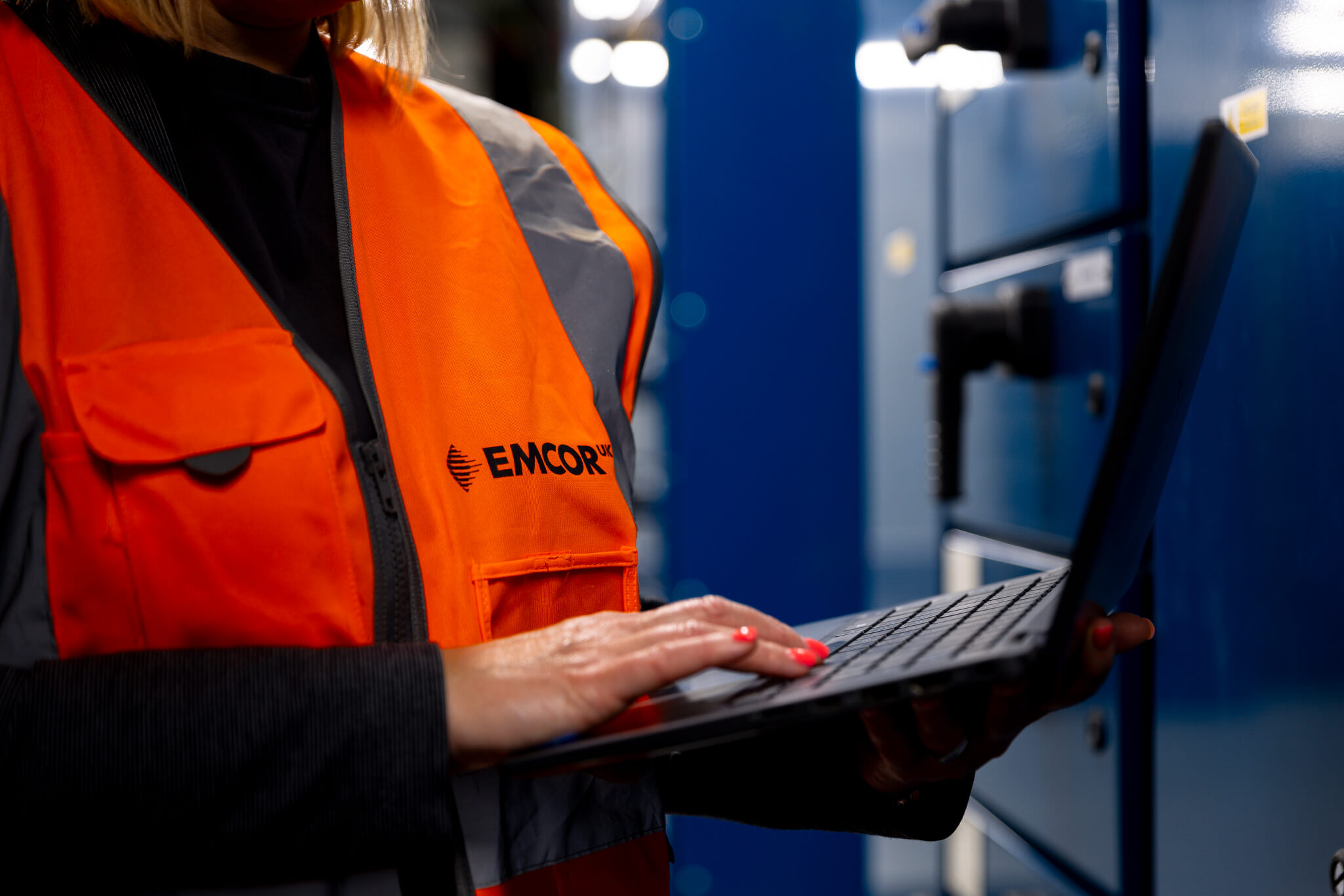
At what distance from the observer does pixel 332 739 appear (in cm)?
57

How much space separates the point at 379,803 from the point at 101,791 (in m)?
0.14

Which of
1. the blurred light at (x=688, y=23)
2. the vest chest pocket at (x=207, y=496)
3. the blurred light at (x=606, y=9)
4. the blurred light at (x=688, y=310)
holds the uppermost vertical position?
the blurred light at (x=606, y=9)

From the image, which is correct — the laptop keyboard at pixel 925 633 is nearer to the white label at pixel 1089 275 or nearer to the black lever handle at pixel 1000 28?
the white label at pixel 1089 275

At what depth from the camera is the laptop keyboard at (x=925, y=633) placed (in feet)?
1.85

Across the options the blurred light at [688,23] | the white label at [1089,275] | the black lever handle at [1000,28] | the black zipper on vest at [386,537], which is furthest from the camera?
the blurred light at [688,23]

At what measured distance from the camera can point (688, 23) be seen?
1.70 meters

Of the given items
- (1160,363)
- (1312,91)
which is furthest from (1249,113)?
(1160,363)

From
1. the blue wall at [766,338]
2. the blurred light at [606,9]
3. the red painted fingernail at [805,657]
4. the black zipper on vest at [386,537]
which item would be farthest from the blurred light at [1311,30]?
the blurred light at [606,9]

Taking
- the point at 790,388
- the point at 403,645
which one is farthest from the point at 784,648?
the point at 790,388

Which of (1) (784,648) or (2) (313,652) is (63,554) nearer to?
(2) (313,652)

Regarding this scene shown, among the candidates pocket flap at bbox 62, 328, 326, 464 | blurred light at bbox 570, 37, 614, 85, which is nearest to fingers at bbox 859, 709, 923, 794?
pocket flap at bbox 62, 328, 326, 464

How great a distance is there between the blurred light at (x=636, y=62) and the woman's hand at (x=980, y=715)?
413cm

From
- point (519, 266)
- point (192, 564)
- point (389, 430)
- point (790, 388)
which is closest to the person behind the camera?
point (192, 564)

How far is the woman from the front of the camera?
57 cm
